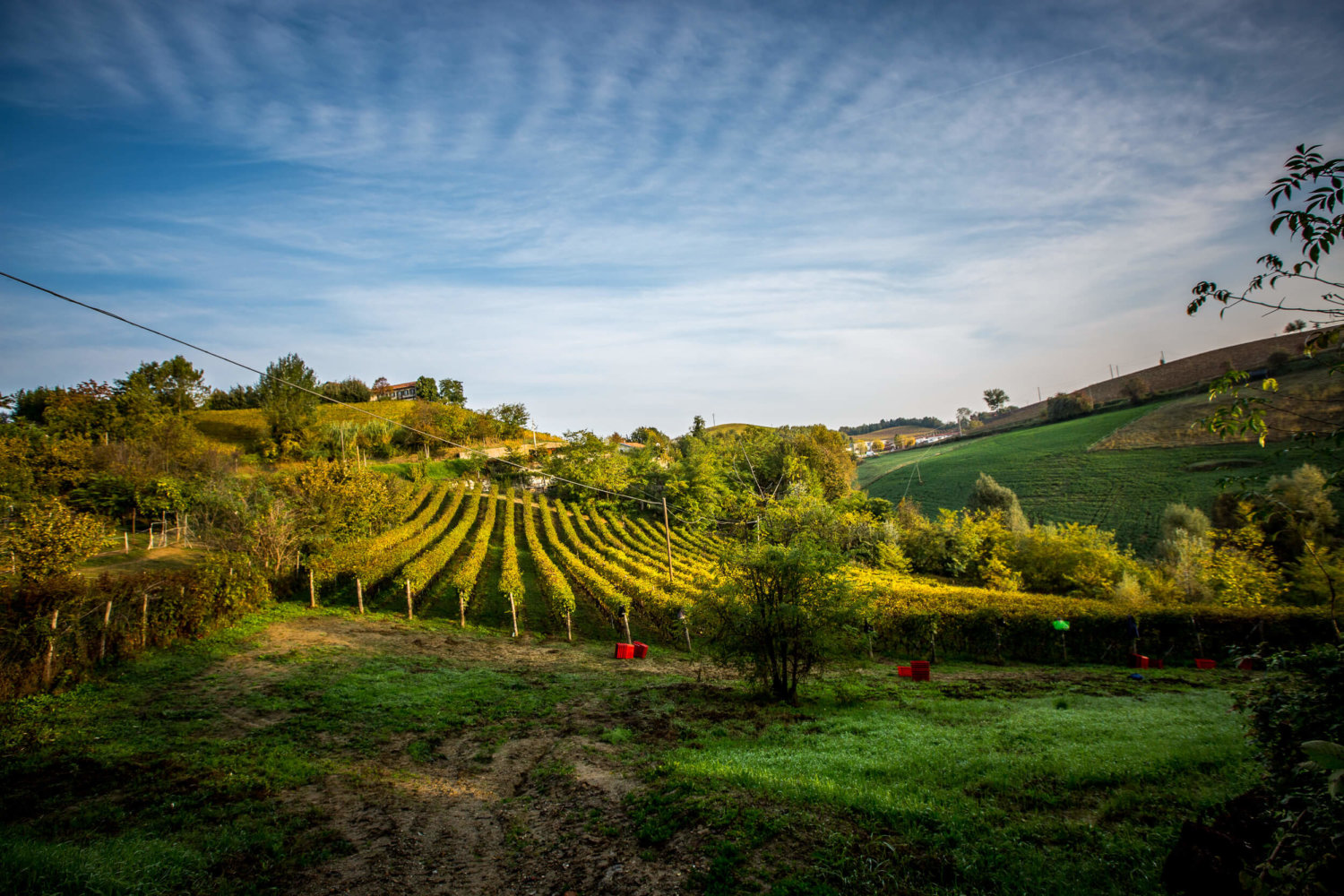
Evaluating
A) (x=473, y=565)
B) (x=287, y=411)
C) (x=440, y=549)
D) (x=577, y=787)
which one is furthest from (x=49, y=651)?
(x=287, y=411)

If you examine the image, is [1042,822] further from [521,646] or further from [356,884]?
[521,646]

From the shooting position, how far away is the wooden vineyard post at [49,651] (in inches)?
473

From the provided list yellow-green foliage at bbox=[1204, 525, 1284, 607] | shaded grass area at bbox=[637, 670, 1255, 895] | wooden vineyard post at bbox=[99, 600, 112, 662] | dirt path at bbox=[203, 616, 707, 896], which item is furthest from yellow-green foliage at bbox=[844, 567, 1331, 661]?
wooden vineyard post at bbox=[99, 600, 112, 662]

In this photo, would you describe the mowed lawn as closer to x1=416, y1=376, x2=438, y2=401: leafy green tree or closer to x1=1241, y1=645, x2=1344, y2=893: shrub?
x1=1241, y1=645, x2=1344, y2=893: shrub

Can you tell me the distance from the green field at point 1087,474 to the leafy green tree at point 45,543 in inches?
2144

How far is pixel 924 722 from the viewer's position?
11.8 meters

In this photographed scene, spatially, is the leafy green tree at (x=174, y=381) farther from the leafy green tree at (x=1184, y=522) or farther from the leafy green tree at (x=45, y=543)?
the leafy green tree at (x=1184, y=522)

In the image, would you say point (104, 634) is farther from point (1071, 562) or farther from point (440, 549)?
point (1071, 562)

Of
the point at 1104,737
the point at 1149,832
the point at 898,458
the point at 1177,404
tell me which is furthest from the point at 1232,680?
the point at 898,458

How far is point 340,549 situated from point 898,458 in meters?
89.8

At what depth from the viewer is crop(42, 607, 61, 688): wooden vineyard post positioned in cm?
1201

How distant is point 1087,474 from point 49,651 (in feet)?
229

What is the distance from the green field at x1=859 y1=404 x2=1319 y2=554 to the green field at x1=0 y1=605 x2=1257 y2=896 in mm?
38739

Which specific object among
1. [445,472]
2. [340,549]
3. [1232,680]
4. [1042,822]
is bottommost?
[1232,680]
